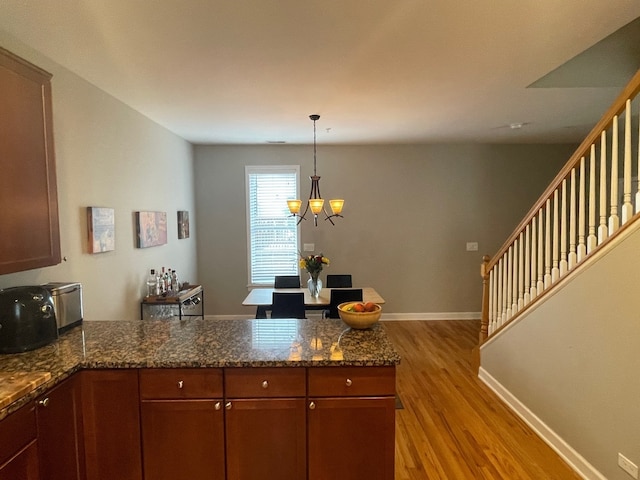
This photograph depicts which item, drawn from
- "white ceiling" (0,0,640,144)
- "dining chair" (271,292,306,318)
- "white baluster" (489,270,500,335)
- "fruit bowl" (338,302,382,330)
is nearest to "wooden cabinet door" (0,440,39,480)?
"fruit bowl" (338,302,382,330)

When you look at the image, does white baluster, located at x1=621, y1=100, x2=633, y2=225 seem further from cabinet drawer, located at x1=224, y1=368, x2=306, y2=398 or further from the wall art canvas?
the wall art canvas

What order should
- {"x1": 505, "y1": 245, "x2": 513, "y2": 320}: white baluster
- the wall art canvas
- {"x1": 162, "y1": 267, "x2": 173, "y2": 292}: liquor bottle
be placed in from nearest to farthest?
{"x1": 505, "y1": 245, "x2": 513, "y2": 320}: white baluster < the wall art canvas < {"x1": 162, "y1": 267, "x2": 173, "y2": 292}: liquor bottle

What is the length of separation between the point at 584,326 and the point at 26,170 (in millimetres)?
3205

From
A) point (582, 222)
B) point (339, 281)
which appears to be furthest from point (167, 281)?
point (582, 222)

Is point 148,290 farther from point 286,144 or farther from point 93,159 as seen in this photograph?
point 286,144

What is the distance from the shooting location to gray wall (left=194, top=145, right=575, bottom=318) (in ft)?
18.4

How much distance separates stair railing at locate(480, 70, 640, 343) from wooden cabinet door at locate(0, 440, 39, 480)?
2.96m

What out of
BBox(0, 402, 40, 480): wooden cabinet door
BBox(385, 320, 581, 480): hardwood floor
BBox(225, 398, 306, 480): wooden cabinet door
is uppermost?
BBox(0, 402, 40, 480): wooden cabinet door

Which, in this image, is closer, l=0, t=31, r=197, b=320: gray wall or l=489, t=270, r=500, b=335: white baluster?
l=0, t=31, r=197, b=320: gray wall

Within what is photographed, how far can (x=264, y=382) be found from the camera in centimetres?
181

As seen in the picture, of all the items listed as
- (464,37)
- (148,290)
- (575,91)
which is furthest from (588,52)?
(148,290)

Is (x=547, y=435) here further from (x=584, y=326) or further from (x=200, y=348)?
(x=200, y=348)

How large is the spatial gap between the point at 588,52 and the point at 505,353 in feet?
7.93

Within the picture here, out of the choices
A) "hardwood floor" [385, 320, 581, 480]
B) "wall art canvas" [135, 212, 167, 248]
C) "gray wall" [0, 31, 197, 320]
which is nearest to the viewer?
"hardwood floor" [385, 320, 581, 480]
